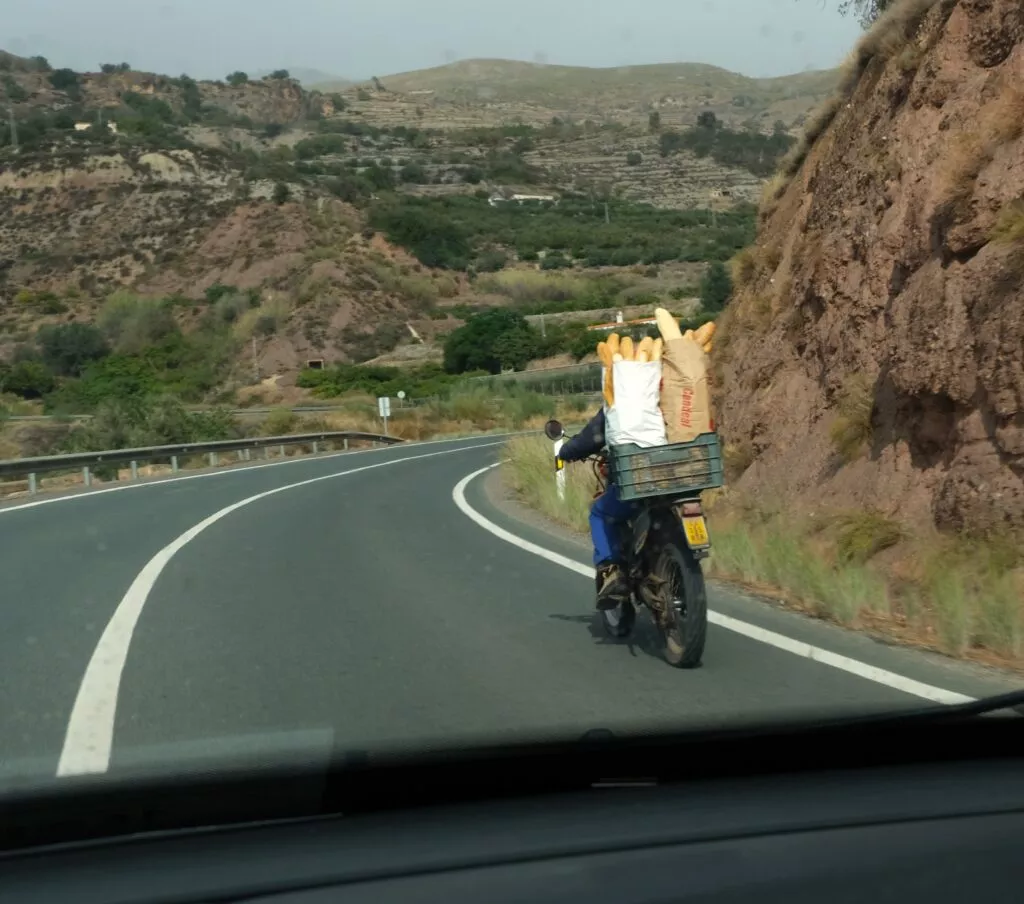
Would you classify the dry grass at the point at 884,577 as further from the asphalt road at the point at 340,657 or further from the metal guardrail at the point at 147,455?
the metal guardrail at the point at 147,455

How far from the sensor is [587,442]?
29.0 ft

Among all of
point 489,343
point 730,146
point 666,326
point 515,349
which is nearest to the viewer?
point 666,326

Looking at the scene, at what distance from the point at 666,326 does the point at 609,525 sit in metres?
1.36

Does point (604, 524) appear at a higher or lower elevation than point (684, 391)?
lower

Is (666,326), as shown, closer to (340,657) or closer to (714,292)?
(340,657)

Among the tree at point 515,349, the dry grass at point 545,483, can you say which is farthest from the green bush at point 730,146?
the dry grass at point 545,483

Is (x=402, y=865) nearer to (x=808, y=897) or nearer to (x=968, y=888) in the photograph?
(x=808, y=897)

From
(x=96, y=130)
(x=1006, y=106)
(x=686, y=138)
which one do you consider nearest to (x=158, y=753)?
(x=1006, y=106)

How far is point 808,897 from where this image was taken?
9.65 ft

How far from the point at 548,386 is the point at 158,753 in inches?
2123

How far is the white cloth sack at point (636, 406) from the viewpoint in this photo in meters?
8.27

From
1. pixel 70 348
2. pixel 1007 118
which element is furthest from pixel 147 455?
pixel 70 348

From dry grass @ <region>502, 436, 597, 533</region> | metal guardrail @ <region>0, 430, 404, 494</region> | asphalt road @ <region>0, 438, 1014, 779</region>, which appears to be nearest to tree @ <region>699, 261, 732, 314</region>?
metal guardrail @ <region>0, 430, 404, 494</region>

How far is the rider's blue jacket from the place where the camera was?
8.78 m
